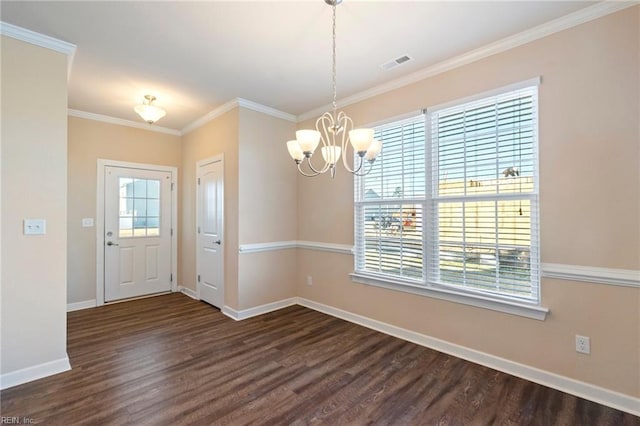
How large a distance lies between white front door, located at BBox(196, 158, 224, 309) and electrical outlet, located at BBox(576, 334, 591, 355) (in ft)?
12.2

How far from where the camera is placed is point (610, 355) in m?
2.05

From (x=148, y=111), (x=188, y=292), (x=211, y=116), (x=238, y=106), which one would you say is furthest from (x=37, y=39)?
(x=188, y=292)

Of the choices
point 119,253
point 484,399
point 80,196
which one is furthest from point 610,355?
point 80,196

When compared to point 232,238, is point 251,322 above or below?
below

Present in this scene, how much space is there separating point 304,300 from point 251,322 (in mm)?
906

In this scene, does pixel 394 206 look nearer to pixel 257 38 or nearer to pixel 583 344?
pixel 583 344

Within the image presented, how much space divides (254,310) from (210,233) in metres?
1.29

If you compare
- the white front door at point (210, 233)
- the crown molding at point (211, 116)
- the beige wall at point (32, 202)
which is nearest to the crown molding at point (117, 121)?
the crown molding at point (211, 116)

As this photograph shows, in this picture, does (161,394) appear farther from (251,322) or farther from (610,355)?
(610,355)

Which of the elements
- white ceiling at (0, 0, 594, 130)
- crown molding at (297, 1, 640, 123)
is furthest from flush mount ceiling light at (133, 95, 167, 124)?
crown molding at (297, 1, 640, 123)

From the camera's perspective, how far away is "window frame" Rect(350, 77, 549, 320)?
92.6 inches

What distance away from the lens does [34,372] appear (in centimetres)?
234

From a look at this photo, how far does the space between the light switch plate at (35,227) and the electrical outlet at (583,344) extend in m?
4.20

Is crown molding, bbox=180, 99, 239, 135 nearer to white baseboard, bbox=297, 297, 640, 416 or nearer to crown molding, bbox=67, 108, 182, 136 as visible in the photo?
crown molding, bbox=67, 108, 182, 136
